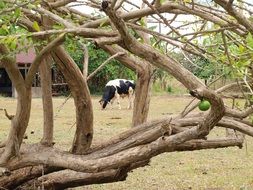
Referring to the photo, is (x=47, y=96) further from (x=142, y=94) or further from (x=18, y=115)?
(x=142, y=94)

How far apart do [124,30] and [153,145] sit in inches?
53.0

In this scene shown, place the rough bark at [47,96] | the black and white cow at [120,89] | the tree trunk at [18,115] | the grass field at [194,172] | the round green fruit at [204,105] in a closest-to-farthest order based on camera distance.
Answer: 1. the round green fruit at [204,105]
2. the tree trunk at [18,115]
3. the rough bark at [47,96]
4. the grass field at [194,172]
5. the black and white cow at [120,89]

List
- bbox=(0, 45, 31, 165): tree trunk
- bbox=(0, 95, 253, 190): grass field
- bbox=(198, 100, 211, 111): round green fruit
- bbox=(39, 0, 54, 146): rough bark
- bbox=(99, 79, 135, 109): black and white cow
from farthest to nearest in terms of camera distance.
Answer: bbox=(99, 79, 135, 109): black and white cow
bbox=(0, 95, 253, 190): grass field
bbox=(39, 0, 54, 146): rough bark
bbox=(0, 45, 31, 165): tree trunk
bbox=(198, 100, 211, 111): round green fruit

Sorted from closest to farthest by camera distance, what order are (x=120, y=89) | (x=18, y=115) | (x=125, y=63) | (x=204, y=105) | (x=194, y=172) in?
1. (x=204, y=105)
2. (x=18, y=115)
3. (x=125, y=63)
4. (x=194, y=172)
5. (x=120, y=89)

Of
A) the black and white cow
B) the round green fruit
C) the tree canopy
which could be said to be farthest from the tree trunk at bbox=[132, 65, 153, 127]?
the black and white cow

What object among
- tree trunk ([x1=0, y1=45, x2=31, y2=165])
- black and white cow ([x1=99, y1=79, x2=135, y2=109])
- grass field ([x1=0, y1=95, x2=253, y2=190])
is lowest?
grass field ([x1=0, y1=95, x2=253, y2=190])

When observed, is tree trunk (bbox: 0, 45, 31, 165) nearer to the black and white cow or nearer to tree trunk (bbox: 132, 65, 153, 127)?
tree trunk (bbox: 132, 65, 153, 127)

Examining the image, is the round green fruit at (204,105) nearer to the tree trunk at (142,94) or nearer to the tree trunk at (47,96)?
the tree trunk at (142,94)

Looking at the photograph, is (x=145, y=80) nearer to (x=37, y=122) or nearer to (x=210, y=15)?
(x=210, y=15)

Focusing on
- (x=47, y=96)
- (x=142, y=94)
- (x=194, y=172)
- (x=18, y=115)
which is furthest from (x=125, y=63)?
(x=194, y=172)

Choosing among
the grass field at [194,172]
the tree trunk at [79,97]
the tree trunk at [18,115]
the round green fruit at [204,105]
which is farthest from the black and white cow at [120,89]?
the round green fruit at [204,105]

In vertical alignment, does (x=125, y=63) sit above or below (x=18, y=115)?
above

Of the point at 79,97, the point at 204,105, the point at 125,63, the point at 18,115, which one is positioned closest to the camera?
the point at 204,105

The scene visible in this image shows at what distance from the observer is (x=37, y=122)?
51.1 feet
